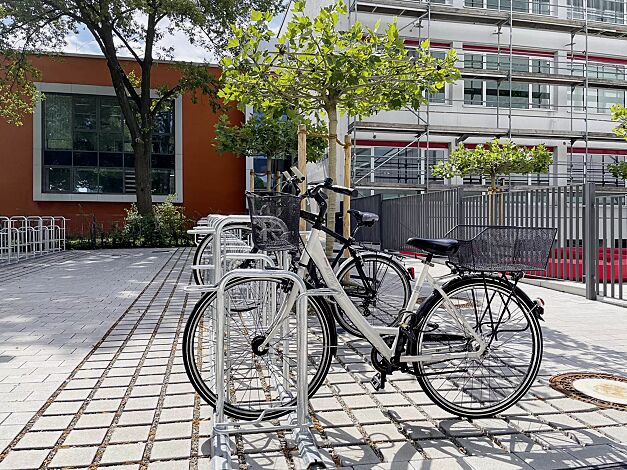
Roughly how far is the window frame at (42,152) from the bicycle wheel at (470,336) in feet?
69.6

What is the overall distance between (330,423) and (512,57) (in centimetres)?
2149

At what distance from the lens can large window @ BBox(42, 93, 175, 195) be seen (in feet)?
77.4

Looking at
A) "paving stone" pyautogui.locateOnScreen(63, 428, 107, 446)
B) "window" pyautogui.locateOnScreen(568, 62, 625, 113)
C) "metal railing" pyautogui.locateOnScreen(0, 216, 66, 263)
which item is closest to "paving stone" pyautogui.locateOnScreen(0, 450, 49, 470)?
"paving stone" pyautogui.locateOnScreen(63, 428, 107, 446)

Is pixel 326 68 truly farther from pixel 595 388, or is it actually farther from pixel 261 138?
pixel 261 138

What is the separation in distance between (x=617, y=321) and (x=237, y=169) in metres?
20.0

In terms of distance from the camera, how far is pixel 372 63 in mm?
6320

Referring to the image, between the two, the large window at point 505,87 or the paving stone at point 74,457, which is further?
the large window at point 505,87

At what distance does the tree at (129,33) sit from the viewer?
688 inches

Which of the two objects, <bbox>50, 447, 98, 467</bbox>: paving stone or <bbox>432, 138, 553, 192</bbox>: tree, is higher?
<bbox>432, 138, 553, 192</bbox>: tree

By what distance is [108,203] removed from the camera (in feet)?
79.3

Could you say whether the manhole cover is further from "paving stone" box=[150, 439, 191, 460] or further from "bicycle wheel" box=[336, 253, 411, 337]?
"paving stone" box=[150, 439, 191, 460]

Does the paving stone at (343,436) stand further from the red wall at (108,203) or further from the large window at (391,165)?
the red wall at (108,203)

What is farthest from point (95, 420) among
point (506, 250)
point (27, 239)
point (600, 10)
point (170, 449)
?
point (600, 10)

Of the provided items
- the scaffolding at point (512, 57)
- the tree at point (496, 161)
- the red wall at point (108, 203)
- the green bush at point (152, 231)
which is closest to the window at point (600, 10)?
the scaffolding at point (512, 57)
